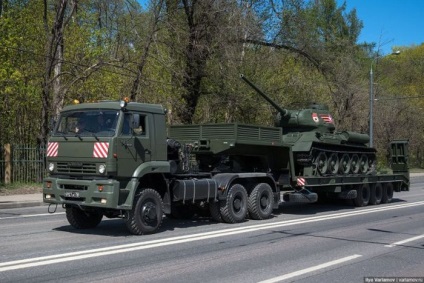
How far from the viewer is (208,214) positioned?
13.7 m

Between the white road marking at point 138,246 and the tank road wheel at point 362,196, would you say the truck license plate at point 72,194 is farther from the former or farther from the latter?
the tank road wheel at point 362,196

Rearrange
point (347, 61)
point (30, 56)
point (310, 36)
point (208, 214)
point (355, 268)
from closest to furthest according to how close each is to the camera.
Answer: point (355, 268), point (208, 214), point (30, 56), point (310, 36), point (347, 61)

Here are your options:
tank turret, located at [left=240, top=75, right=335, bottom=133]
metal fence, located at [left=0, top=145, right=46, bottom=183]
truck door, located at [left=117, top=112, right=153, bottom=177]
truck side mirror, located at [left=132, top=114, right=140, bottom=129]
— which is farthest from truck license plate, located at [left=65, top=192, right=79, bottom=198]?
metal fence, located at [left=0, top=145, right=46, bottom=183]

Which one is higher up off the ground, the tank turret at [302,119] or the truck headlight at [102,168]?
the tank turret at [302,119]

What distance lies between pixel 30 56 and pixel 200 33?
746 cm

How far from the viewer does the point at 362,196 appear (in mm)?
17594

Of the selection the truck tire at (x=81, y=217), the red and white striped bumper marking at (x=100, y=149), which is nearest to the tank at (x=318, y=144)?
the truck tire at (x=81, y=217)

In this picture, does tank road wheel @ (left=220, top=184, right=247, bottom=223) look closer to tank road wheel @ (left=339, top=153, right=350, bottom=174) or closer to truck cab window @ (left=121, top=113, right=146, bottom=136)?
truck cab window @ (left=121, top=113, right=146, bottom=136)

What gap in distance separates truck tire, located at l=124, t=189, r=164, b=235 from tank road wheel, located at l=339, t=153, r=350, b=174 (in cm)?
802

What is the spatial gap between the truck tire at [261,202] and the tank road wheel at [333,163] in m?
3.47

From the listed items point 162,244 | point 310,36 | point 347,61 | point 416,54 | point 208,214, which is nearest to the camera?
point 162,244

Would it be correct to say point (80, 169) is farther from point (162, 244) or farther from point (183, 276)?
point (183, 276)

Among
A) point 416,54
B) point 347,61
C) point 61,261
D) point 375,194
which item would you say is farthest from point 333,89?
point 416,54

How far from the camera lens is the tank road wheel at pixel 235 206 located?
40.6ft
